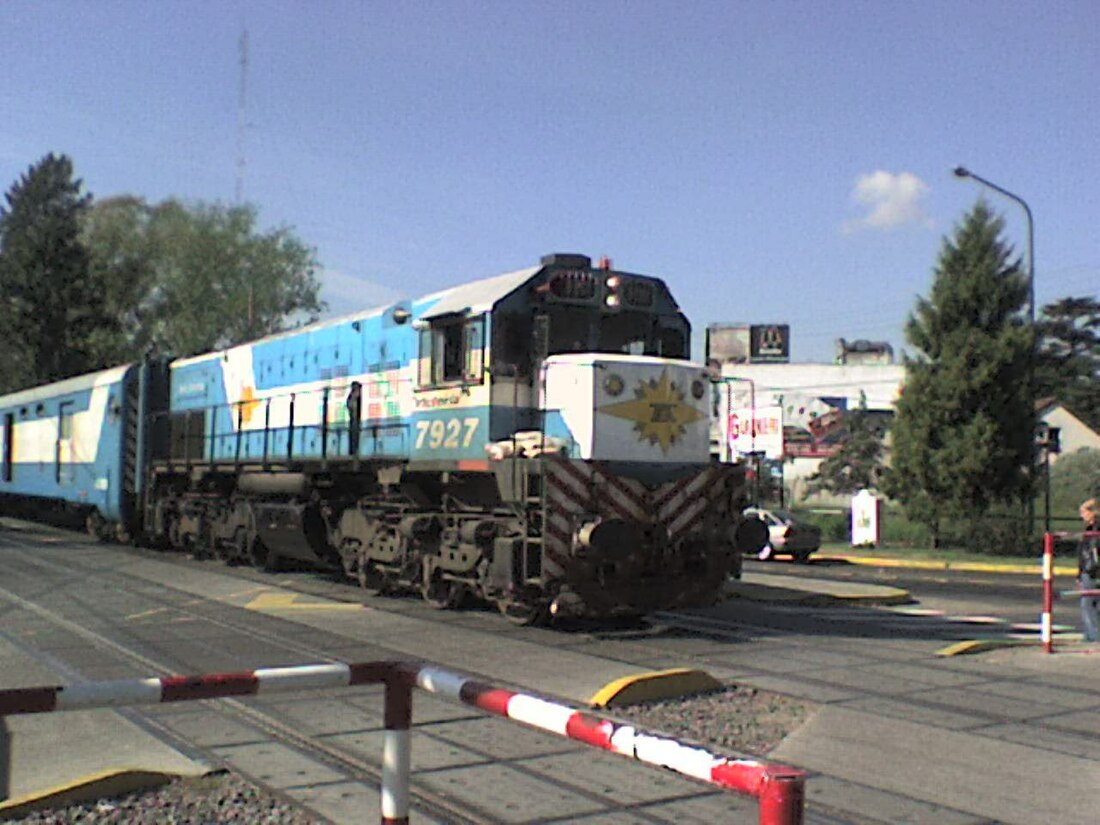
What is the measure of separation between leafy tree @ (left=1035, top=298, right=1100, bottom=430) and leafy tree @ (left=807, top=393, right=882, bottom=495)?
16.2 meters

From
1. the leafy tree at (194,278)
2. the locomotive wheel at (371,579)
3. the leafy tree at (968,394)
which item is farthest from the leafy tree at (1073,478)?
the locomotive wheel at (371,579)

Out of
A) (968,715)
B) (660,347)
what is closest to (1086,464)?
(660,347)

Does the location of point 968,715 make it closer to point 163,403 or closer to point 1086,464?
point 163,403

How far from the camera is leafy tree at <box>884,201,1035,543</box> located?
101ft

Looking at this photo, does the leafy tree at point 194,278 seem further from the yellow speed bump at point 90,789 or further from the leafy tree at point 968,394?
the yellow speed bump at point 90,789

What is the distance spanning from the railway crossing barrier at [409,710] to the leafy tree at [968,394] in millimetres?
29515

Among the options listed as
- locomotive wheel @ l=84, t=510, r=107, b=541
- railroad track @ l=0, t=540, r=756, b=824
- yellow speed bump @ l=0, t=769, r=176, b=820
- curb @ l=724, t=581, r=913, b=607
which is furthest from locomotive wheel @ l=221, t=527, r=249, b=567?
yellow speed bump @ l=0, t=769, r=176, b=820

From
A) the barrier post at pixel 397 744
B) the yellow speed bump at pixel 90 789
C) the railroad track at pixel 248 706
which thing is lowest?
the railroad track at pixel 248 706

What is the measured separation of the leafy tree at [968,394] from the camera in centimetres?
3091

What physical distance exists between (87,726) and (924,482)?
2818 centimetres

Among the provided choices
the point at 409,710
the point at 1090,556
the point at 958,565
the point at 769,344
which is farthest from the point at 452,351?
the point at 769,344

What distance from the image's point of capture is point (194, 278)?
5494 cm

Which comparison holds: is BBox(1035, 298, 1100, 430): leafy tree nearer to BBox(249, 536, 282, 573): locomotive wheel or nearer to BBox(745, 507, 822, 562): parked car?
BBox(745, 507, 822, 562): parked car

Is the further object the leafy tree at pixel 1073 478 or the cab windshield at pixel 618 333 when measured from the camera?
the leafy tree at pixel 1073 478
